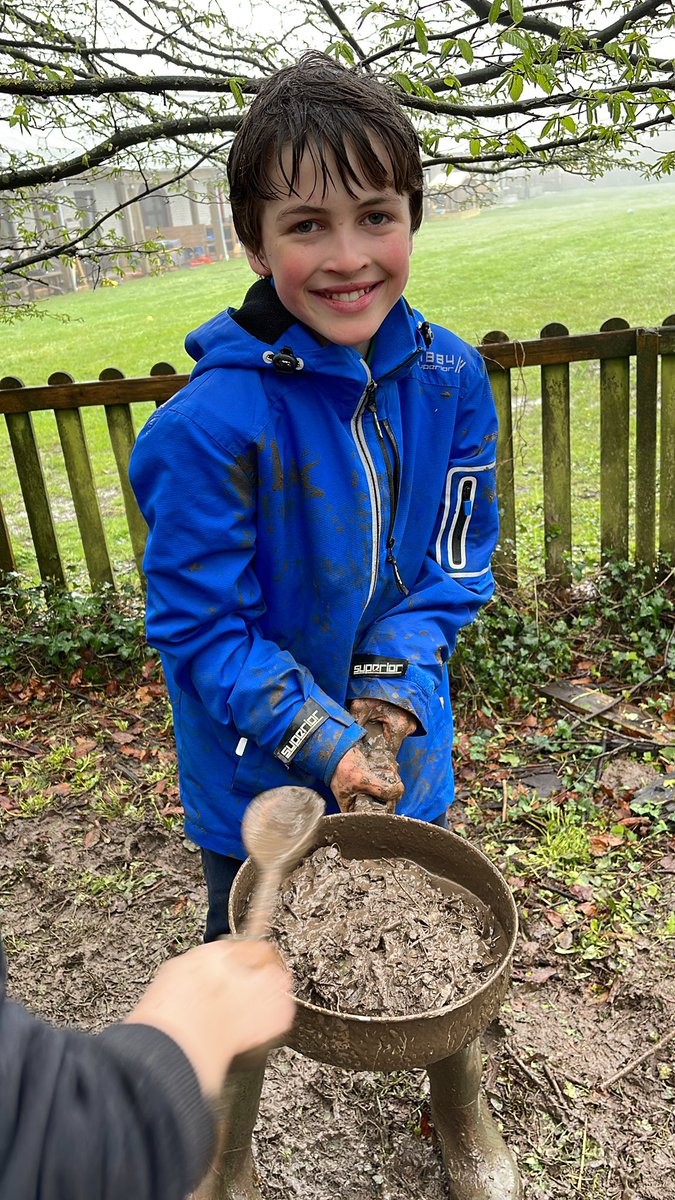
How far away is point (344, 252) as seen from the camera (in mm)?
1541

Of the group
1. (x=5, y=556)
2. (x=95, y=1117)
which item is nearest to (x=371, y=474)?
(x=95, y=1117)

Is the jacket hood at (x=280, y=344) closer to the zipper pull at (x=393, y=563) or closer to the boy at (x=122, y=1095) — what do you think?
the zipper pull at (x=393, y=563)

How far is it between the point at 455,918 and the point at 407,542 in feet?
2.45

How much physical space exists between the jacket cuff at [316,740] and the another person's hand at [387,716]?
139 mm

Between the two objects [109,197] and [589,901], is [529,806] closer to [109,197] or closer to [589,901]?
[589,901]

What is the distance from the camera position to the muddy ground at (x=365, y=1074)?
2.17 meters

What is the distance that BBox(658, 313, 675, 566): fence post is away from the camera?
4.42m

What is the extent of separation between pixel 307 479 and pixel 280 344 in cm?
25

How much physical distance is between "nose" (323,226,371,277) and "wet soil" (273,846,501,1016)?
1030mm

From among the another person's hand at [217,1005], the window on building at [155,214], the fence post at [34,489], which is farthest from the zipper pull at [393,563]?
the window on building at [155,214]

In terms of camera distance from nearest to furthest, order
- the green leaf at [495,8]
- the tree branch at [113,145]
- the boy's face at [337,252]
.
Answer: the boy's face at [337,252], the green leaf at [495,8], the tree branch at [113,145]

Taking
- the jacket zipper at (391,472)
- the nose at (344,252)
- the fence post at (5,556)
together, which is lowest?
the fence post at (5,556)

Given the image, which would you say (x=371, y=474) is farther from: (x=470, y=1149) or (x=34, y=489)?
(x=34, y=489)

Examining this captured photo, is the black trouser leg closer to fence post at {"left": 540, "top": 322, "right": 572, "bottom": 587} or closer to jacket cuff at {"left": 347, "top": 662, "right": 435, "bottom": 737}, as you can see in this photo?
jacket cuff at {"left": 347, "top": 662, "right": 435, "bottom": 737}
